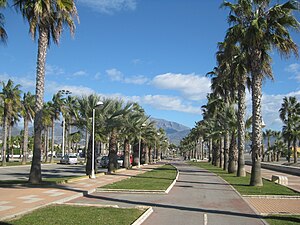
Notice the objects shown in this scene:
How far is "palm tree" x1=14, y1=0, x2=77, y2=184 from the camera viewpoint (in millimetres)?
19812

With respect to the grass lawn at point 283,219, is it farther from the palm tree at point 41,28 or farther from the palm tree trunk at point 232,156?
the palm tree trunk at point 232,156

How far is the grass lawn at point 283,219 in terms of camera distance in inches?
419

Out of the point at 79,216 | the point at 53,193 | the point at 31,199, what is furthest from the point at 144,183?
the point at 79,216

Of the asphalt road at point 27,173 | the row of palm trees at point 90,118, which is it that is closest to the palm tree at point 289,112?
the row of palm trees at point 90,118

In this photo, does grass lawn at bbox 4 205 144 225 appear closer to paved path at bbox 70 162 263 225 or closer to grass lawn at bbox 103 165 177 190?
paved path at bbox 70 162 263 225

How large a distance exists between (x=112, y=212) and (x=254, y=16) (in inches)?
640

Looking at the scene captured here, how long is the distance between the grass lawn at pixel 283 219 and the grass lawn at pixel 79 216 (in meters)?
3.92

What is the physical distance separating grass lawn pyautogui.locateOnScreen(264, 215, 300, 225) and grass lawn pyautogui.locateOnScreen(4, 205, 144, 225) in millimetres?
3920

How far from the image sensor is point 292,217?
11.4 m

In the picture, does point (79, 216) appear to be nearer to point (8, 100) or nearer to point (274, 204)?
point (274, 204)

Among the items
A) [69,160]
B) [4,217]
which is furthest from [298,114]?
[4,217]

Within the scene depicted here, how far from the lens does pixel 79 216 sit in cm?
1055

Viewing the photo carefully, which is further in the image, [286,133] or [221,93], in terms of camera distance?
[286,133]

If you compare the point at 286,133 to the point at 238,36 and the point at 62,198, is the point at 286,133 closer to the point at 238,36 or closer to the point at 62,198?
the point at 238,36
